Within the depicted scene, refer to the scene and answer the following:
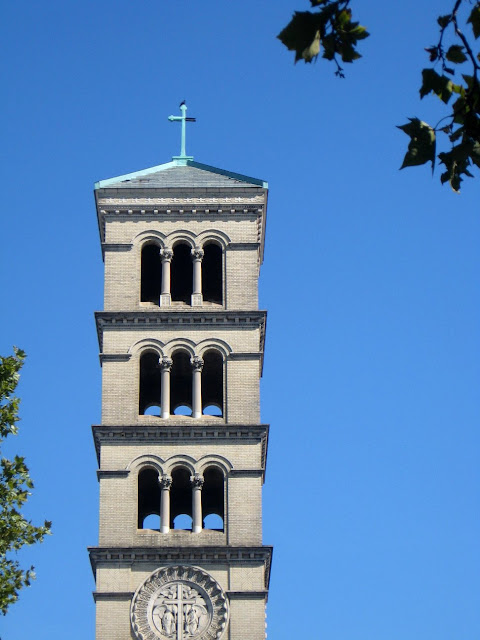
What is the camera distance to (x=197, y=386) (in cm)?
3769

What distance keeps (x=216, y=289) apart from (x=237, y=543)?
7887 millimetres

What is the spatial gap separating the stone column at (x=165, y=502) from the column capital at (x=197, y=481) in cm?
58

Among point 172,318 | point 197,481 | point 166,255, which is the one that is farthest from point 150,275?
point 197,481

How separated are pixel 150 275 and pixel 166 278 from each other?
1653 mm

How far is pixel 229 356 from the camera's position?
125 feet

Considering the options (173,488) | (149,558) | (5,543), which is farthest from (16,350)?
(173,488)

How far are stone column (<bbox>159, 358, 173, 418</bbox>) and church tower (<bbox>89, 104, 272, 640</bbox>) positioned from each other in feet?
0.09

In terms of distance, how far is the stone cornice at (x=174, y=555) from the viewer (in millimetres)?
35281

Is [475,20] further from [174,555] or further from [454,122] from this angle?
[174,555]

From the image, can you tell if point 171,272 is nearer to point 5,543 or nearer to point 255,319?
point 255,319

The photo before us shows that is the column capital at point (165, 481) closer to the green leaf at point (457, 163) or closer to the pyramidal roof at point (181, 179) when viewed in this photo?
the pyramidal roof at point (181, 179)

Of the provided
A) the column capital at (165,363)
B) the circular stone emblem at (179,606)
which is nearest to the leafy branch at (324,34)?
the circular stone emblem at (179,606)

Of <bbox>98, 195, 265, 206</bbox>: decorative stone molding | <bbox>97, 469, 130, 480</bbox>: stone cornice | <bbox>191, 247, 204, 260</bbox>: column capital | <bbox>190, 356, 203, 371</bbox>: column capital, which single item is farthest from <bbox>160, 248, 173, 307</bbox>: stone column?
<bbox>97, 469, 130, 480</bbox>: stone cornice

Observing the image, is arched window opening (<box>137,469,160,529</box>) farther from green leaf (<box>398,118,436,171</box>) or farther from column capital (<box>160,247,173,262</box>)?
green leaf (<box>398,118,436,171</box>)
